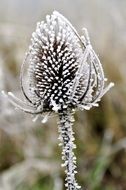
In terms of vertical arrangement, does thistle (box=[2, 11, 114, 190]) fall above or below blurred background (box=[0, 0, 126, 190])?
below

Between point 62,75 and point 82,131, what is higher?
point 82,131

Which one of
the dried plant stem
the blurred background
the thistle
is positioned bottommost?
the dried plant stem

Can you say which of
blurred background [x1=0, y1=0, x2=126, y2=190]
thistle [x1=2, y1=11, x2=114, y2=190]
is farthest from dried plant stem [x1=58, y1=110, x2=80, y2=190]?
blurred background [x1=0, y1=0, x2=126, y2=190]

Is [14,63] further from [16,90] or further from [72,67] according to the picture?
[72,67]

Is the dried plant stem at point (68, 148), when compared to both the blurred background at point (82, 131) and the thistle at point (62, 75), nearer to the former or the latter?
the thistle at point (62, 75)

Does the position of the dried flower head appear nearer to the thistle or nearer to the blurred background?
the thistle

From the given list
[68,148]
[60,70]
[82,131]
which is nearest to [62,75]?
[60,70]

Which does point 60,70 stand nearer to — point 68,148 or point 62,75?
point 62,75

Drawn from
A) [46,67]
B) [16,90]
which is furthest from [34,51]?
[16,90]
